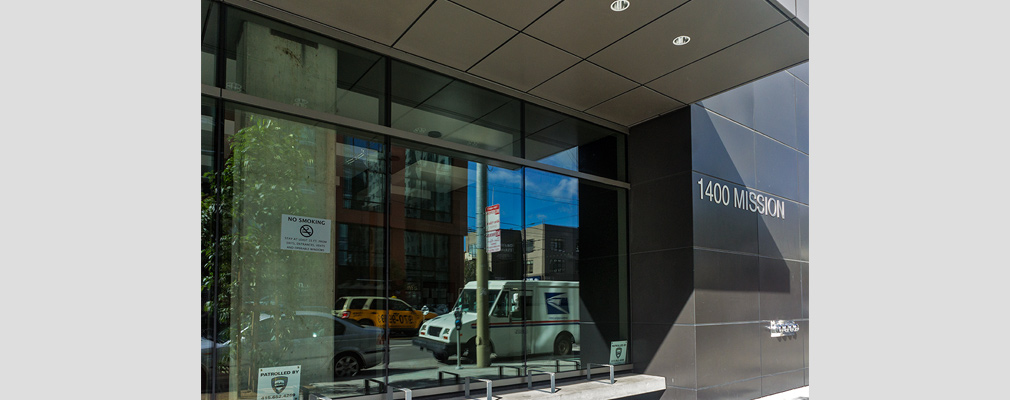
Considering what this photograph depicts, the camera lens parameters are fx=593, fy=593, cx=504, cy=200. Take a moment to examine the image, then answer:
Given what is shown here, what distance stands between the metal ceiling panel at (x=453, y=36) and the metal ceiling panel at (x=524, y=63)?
6.1 inches

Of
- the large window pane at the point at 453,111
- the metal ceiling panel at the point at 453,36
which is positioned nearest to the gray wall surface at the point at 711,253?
the large window pane at the point at 453,111

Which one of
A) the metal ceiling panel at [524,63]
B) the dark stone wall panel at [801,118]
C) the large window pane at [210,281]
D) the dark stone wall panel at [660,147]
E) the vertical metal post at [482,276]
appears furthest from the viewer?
the dark stone wall panel at [801,118]

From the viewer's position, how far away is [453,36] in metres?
6.05

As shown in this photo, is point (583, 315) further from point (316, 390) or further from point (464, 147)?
point (316, 390)

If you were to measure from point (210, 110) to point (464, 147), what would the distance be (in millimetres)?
2764

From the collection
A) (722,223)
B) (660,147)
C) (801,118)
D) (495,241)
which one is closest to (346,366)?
(495,241)

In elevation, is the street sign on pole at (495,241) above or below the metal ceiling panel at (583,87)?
below

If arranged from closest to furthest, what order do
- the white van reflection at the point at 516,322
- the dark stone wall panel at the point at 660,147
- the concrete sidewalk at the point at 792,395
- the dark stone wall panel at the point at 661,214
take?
the white van reflection at the point at 516,322, the dark stone wall panel at the point at 661,214, the dark stone wall panel at the point at 660,147, the concrete sidewalk at the point at 792,395

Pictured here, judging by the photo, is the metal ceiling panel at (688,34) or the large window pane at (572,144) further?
the large window pane at (572,144)

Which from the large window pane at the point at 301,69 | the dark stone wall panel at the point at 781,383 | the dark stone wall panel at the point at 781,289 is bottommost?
the dark stone wall panel at the point at 781,383

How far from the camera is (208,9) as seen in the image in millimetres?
5215

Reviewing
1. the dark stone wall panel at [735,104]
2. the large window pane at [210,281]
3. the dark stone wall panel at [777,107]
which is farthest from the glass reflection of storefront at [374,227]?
the dark stone wall panel at [777,107]

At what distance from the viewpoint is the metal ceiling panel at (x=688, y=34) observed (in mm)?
5523

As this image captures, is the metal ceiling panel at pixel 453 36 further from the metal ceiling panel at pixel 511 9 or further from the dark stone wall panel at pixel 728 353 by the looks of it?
the dark stone wall panel at pixel 728 353
